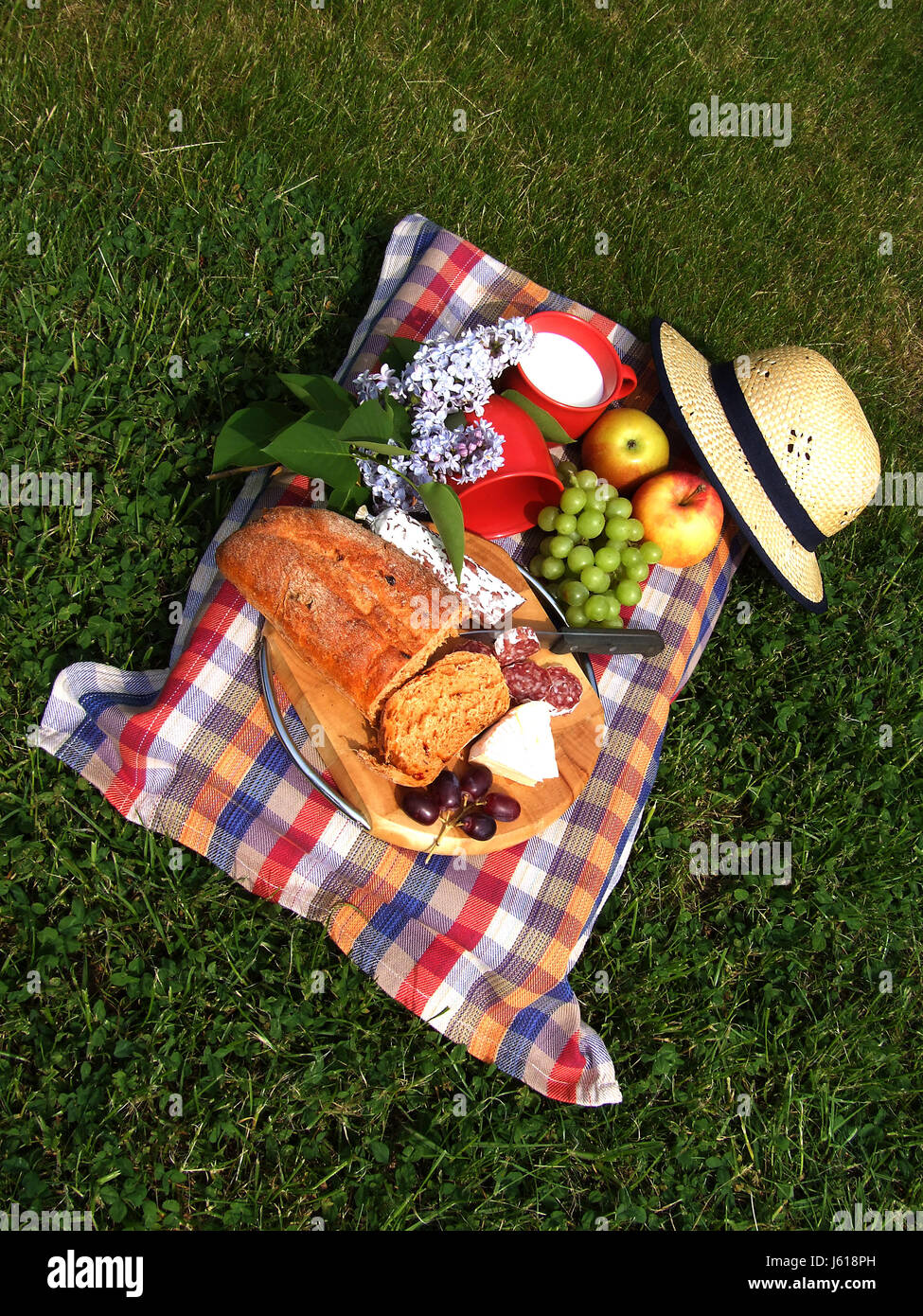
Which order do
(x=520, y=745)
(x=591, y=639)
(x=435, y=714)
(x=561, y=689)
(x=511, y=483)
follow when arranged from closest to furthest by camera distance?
(x=435, y=714), (x=520, y=745), (x=561, y=689), (x=591, y=639), (x=511, y=483)

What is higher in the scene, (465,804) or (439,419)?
(439,419)

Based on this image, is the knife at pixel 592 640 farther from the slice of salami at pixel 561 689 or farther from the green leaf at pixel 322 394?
the green leaf at pixel 322 394

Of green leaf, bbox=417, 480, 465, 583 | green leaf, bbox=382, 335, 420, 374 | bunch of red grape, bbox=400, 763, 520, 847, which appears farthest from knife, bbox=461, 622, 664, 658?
green leaf, bbox=382, 335, 420, 374

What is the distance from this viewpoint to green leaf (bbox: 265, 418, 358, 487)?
8.44 feet

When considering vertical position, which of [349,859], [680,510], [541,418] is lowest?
[349,859]

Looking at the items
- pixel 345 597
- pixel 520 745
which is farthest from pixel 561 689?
pixel 345 597

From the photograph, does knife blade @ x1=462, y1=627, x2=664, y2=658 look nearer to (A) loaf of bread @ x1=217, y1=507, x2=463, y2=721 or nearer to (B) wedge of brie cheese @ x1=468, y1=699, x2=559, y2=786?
(A) loaf of bread @ x1=217, y1=507, x2=463, y2=721

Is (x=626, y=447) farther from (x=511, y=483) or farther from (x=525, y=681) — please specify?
(x=525, y=681)

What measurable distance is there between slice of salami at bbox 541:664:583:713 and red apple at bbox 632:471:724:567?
78 centimetres

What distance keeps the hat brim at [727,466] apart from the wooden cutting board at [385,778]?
88cm

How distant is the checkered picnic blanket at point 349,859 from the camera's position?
276 centimetres

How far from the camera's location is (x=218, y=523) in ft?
10.9

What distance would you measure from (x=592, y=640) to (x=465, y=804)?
0.67 metres

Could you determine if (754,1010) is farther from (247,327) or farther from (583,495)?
(247,327)
